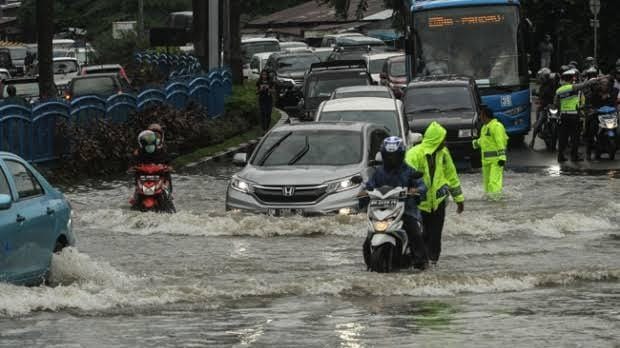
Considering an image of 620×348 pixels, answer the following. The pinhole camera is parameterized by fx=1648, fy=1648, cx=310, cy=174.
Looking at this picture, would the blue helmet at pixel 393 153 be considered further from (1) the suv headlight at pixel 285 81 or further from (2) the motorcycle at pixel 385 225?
(1) the suv headlight at pixel 285 81

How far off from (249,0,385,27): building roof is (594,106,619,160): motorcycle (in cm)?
5840

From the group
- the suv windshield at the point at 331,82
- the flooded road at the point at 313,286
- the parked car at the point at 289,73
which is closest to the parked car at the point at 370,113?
the flooded road at the point at 313,286

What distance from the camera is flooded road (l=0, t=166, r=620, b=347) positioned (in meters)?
11.8

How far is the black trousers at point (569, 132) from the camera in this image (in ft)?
103

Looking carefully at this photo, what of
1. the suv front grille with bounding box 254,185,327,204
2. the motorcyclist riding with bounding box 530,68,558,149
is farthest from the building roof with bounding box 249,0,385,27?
the suv front grille with bounding box 254,185,327,204

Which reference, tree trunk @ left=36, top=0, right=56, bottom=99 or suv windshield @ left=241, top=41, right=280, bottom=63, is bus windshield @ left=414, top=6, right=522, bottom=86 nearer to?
tree trunk @ left=36, top=0, right=56, bottom=99

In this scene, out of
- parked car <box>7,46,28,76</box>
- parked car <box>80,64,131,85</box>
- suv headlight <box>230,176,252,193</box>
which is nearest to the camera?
suv headlight <box>230,176,252,193</box>

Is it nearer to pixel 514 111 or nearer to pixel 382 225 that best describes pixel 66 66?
pixel 514 111

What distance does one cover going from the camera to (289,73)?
2048 inches

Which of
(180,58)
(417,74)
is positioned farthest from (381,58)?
(417,74)

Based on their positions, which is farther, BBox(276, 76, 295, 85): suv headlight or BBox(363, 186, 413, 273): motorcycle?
BBox(276, 76, 295, 85): suv headlight

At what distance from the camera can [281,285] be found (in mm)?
14906

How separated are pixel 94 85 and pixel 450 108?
11282 mm

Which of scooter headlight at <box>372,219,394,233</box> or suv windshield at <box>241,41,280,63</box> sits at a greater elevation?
scooter headlight at <box>372,219,394,233</box>
